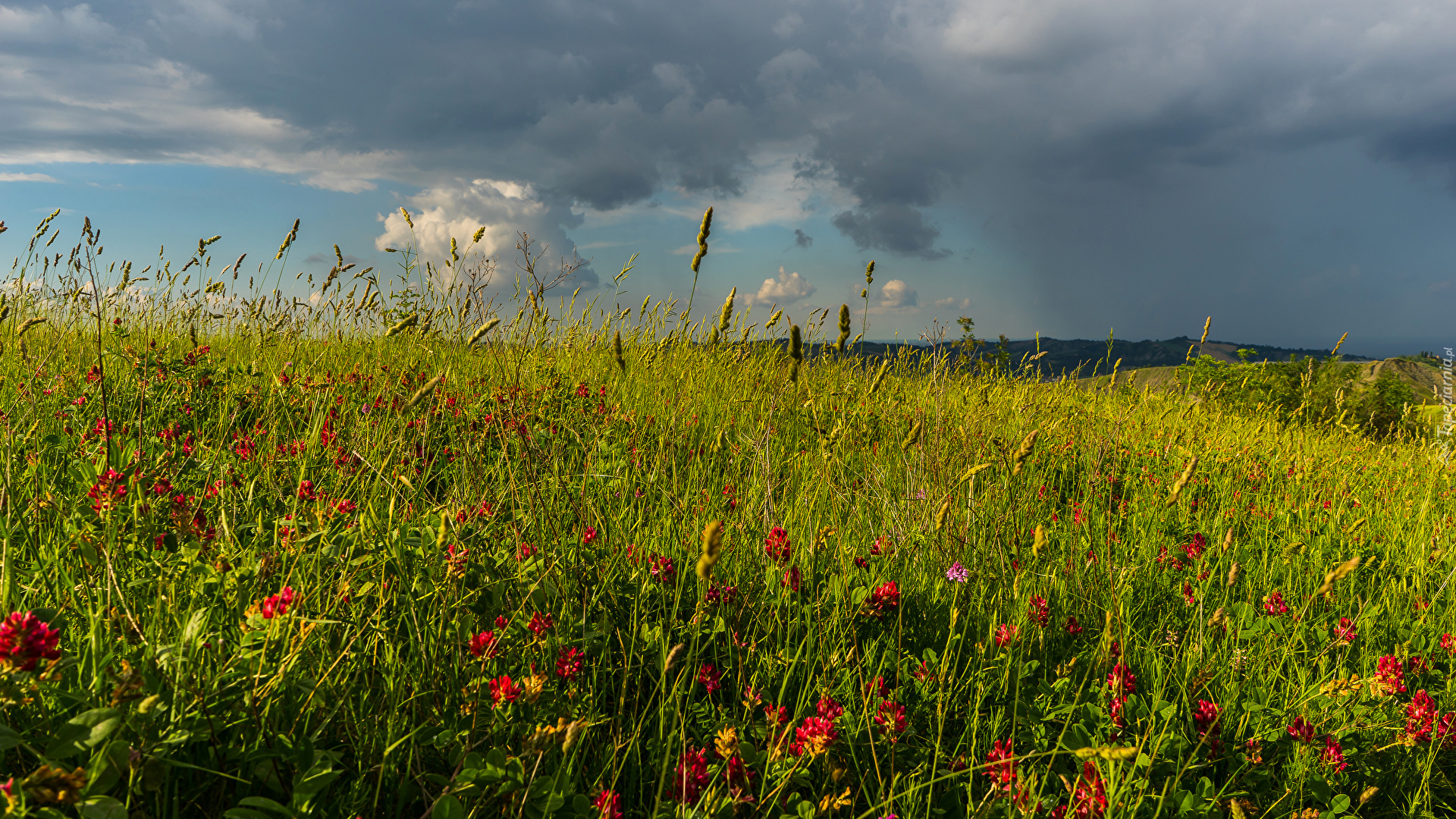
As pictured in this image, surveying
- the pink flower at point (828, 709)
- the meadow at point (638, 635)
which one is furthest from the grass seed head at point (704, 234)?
the pink flower at point (828, 709)

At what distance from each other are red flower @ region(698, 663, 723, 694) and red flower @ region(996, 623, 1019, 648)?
69 centimetres

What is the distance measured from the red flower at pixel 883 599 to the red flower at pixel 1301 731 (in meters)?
0.93

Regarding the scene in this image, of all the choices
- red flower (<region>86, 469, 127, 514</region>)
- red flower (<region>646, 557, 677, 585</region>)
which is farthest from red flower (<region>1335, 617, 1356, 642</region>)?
red flower (<region>86, 469, 127, 514</region>)

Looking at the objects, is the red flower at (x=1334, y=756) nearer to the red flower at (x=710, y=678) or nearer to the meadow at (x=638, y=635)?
the meadow at (x=638, y=635)

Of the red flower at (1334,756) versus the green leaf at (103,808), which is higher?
the green leaf at (103,808)

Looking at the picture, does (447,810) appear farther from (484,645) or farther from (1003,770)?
(1003,770)

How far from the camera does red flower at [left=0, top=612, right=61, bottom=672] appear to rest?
80cm

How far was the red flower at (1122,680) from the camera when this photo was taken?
58.4 inches

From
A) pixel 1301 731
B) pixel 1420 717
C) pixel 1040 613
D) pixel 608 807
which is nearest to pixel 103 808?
pixel 608 807

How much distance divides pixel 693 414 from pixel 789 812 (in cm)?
242

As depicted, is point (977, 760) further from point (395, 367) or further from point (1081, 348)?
point (1081, 348)

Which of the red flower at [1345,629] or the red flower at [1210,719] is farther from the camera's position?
the red flower at [1345,629]

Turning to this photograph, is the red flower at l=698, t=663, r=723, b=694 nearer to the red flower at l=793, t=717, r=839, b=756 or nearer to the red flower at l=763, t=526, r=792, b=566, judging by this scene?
the red flower at l=793, t=717, r=839, b=756

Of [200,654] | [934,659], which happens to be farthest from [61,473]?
[934,659]
